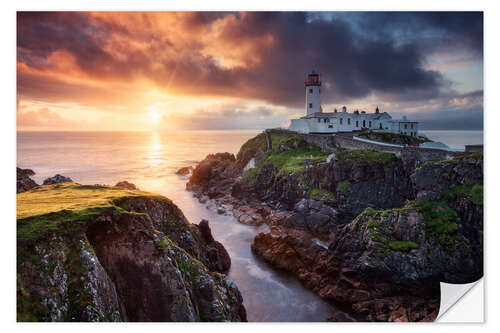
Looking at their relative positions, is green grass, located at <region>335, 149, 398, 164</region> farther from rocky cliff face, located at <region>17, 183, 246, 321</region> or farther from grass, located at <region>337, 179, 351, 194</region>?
rocky cliff face, located at <region>17, 183, 246, 321</region>

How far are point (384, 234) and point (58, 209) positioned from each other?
43.7ft

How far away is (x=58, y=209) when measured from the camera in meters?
7.12

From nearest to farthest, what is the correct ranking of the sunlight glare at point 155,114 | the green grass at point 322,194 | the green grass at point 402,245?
the green grass at point 402,245 < the sunlight glare at point 155,114 < the green grass at point 322,194

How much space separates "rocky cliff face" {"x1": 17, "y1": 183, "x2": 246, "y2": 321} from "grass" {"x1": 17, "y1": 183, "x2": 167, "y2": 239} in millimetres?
27

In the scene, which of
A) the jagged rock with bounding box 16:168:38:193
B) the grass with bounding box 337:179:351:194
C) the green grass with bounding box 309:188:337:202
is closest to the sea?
the jagged rock with bounding box 16:168:38:193

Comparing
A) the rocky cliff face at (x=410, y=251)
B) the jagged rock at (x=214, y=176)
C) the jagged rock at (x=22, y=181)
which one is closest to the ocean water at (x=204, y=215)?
the jagged rock at (x=22, y=181)

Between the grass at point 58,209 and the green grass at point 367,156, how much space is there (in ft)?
56.0

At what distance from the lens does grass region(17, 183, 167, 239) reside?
6.36 m

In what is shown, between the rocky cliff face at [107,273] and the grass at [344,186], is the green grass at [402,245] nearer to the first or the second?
the rocky cliff face at [107,273]

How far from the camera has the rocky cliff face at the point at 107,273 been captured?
19.1ft

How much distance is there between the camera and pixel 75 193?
986cm

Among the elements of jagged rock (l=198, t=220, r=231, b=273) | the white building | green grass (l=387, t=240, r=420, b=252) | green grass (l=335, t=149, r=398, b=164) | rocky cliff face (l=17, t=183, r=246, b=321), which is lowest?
jagged rock (l=198, t=220, r=231, b=273)

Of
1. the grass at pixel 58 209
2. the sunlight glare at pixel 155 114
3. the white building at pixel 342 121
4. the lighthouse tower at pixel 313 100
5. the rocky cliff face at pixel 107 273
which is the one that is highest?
the lighthouse tower at pixel 313 100

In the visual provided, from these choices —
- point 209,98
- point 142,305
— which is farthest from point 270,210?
point 142,305
